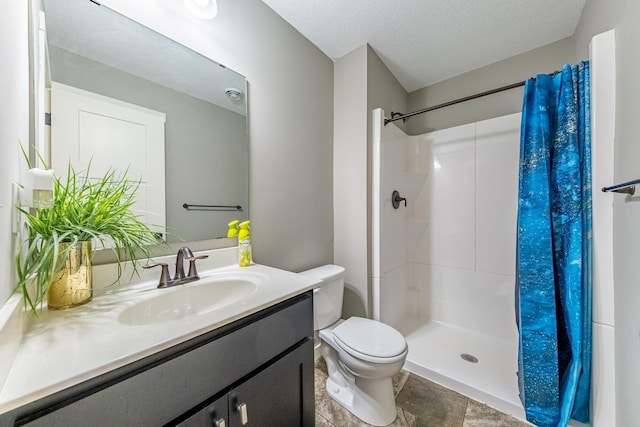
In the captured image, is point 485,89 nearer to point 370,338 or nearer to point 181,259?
point 370,338

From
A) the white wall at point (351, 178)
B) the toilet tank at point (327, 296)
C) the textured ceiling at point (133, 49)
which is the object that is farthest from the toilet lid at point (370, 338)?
the textured ceiling at point (133, 49)

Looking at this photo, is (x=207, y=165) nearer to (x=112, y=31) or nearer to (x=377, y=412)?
(x=112, y=31)

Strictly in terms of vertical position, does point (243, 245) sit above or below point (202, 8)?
below

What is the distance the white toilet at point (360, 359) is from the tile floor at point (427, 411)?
57 mm

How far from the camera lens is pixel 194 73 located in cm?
115

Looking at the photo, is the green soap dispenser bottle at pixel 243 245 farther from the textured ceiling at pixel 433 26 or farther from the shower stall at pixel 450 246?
the textured ceiling at pixel 433 26

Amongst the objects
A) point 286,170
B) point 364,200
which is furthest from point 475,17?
point 286,170

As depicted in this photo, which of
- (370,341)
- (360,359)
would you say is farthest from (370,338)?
(360,359)

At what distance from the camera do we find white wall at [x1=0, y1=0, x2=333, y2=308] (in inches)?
47.1

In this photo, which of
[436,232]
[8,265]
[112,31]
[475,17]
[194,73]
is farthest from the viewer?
[436,232]

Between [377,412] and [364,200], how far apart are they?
125 centimetres

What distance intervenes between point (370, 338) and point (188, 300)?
3.12 feet

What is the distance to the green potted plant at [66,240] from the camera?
2.06 ft

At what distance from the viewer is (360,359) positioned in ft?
3.88
